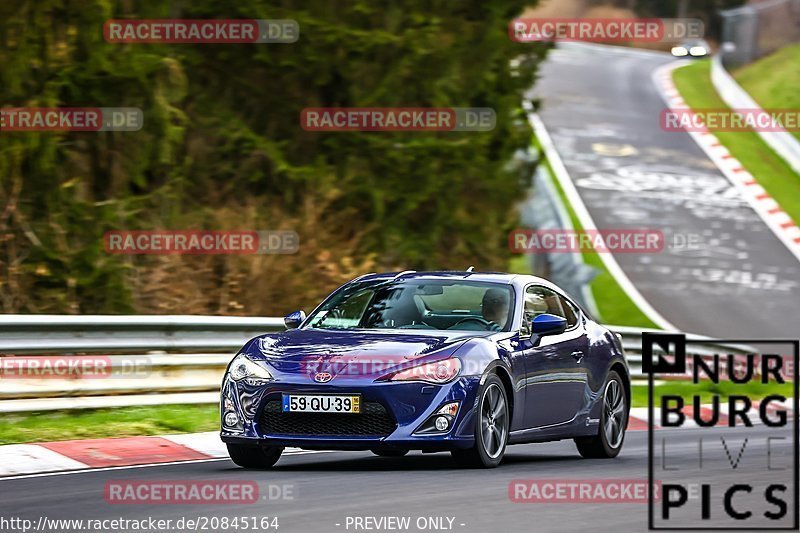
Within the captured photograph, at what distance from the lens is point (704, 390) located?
20594mm

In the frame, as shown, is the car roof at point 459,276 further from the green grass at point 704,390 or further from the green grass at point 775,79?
the green grass at point 775,79

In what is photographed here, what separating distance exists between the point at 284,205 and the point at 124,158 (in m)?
2.94

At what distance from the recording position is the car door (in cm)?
1151

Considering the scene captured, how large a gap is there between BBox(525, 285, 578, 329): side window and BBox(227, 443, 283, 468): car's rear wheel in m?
2.22

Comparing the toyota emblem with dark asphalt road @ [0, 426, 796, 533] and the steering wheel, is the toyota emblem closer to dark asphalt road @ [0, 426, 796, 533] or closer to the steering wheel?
dark asphalt road @ [0, 426, 796, 533]

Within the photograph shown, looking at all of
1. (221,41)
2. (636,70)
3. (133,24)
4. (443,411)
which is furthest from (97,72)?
(636,70)

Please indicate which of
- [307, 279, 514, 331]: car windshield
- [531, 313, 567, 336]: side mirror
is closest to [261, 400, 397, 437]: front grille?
[307, 279, 514, 331]: car windshield

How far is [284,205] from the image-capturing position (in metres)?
21.3

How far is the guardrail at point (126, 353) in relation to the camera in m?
13.1

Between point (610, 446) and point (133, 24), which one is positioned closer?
point (610, 446)

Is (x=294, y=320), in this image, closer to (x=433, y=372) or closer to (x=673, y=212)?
(x=433, y=372)

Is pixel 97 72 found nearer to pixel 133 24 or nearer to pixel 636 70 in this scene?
pixel 133 24

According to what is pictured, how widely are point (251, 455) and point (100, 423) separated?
263cm

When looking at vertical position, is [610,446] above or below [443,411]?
below
